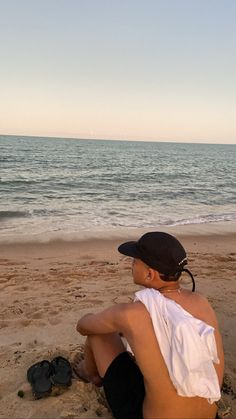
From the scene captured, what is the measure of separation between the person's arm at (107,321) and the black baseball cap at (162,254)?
276 mm

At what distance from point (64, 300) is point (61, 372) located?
6.81 feet

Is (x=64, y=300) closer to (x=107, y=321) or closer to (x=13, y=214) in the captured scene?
(x=107, y=321)

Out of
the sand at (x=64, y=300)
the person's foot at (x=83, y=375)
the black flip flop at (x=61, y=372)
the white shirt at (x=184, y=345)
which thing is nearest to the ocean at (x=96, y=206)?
the sand at (x=64, y=300)

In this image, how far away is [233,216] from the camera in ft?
49.5

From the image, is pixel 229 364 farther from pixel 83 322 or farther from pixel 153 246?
pixel 153 246

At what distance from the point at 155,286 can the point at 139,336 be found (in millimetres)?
303

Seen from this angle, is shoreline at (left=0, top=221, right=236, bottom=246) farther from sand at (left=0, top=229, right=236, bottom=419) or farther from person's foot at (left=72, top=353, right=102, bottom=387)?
person's foot at (left=72, top=353, right=102, bottom=387)

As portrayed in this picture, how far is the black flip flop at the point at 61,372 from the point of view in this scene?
327cm

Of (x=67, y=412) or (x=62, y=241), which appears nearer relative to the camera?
(x=67, y=412)

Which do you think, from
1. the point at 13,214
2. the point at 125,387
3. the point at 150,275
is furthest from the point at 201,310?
the point at 13,214

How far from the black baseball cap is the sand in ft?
5.12

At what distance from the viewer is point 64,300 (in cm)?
540

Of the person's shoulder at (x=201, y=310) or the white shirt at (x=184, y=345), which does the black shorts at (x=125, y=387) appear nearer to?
the white shirt at (x=184, y=345)

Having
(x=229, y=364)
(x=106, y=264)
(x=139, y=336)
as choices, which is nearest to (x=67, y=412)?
(x=139, y=336)
